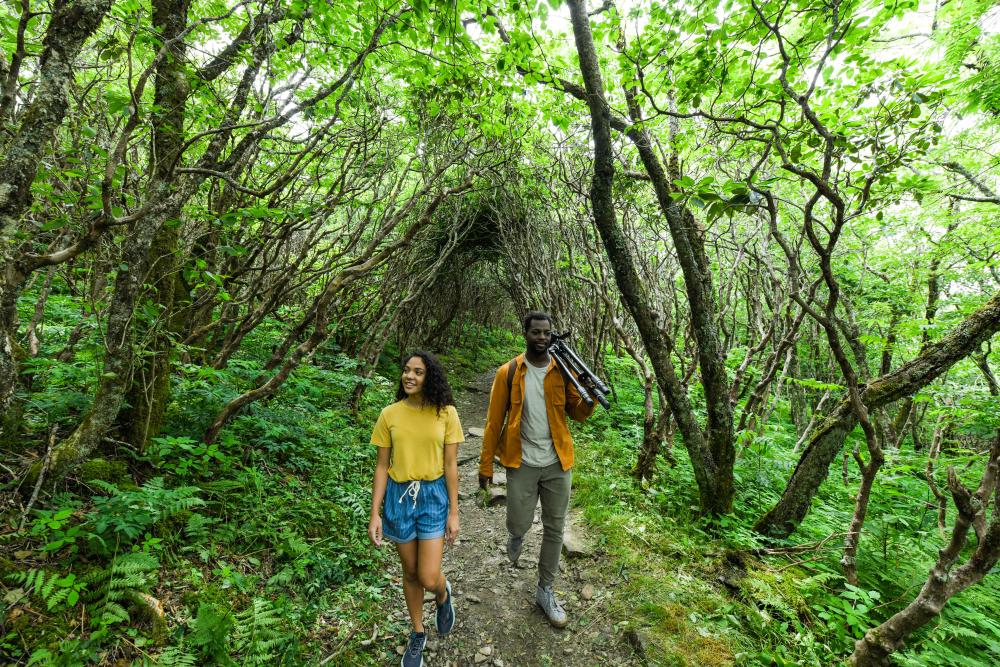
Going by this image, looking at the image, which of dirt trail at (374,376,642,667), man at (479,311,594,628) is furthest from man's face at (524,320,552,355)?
dirt trail at (374,376,642,667)

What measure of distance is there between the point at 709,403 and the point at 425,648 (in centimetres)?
306

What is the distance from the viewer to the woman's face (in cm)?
249

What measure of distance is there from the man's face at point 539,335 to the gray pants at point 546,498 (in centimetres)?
85

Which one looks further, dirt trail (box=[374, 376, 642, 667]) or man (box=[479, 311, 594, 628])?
man (box=[479, 311, 594, 628])

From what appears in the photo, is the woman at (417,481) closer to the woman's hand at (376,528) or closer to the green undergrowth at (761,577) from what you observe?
the woman's hand at (376,528)

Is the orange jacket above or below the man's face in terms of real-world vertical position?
below

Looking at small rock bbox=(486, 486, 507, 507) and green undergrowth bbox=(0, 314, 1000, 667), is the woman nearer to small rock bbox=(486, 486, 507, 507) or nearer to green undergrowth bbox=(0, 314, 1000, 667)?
green undergrowth bbox=(0, 314, 1000, 667)

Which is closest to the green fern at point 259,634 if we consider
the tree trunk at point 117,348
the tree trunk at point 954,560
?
the tree trunk at point 117,348

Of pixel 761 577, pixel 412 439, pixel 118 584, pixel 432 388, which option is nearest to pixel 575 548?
pixel 761 577

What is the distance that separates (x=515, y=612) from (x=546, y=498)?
1.01 m

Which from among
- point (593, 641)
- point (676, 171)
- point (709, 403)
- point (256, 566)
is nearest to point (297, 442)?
point (256, 566)

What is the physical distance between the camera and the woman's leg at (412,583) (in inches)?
97.6

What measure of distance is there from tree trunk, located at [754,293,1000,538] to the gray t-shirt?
2350 mm

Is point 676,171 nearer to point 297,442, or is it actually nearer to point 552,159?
point 552,159
